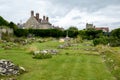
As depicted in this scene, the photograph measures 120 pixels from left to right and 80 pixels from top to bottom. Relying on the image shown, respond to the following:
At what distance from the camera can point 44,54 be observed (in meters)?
28.7

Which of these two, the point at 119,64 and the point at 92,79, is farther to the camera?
the point at 119,64

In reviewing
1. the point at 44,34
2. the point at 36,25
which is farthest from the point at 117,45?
the point at 36,25

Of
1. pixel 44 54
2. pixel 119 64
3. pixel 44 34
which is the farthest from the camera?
pixel 44 34

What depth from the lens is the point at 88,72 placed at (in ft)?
63.1

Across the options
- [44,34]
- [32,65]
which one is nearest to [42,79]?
[32,65]

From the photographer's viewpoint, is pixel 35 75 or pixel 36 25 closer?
pixel 35 75

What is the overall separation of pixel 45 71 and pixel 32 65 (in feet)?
10.2

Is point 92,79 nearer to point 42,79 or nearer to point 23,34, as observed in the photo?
point 42,79

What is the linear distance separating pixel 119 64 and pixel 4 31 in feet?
148

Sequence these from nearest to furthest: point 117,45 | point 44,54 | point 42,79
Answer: point 42,79, point 44,54, point 117,45

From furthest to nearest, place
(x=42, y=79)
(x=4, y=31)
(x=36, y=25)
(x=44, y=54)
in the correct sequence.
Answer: (x=36, y=25)
(x=4, y=31)
(x=44, y=54)
(x=42, y=79)

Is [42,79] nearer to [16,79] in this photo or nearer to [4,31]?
[16,79]

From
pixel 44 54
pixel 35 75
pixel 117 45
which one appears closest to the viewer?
pixel 35 75

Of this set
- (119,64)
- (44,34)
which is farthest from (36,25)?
(119,64)
